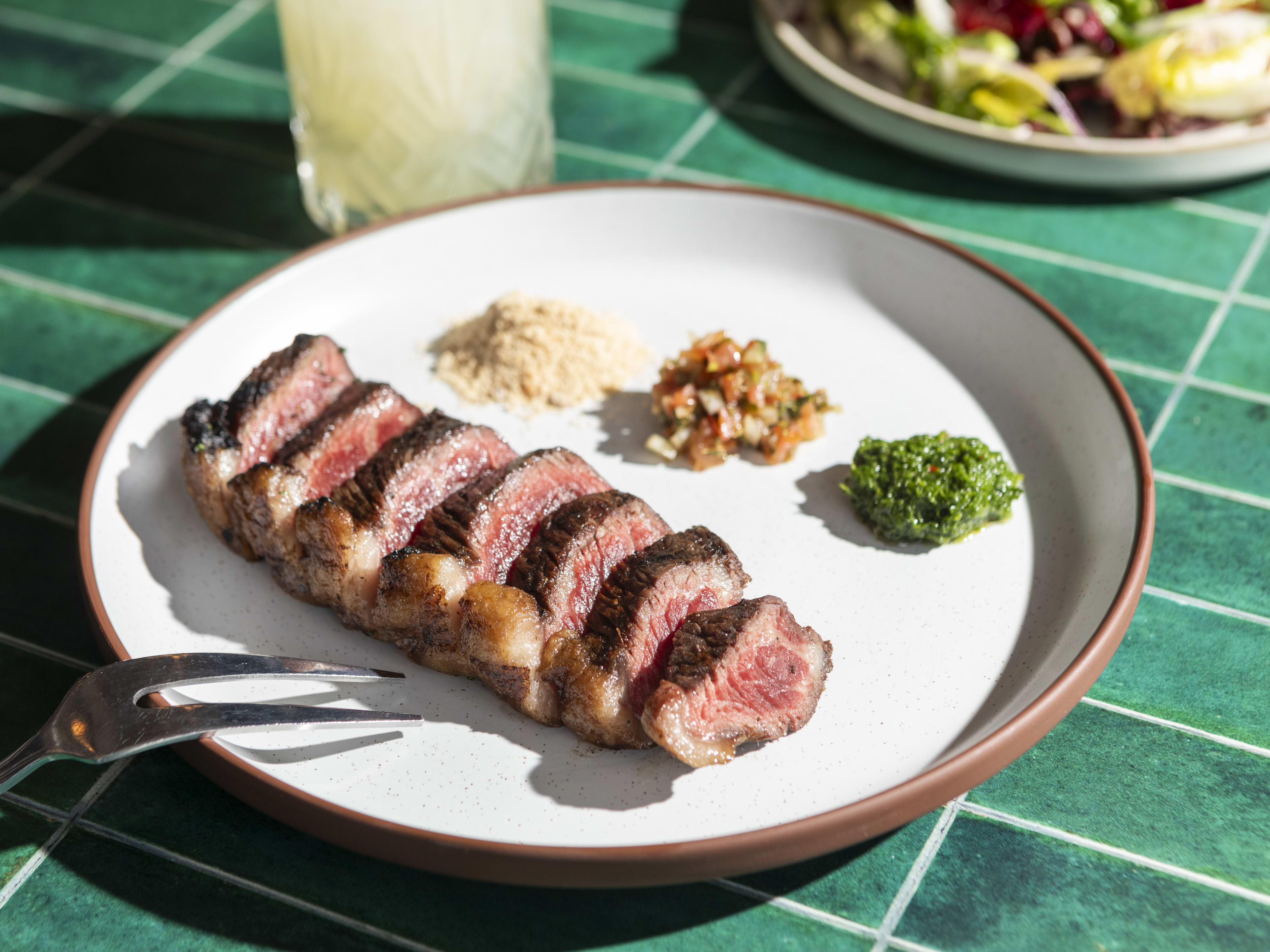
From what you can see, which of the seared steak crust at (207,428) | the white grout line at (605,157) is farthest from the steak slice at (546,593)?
the white grout line at (605,157)

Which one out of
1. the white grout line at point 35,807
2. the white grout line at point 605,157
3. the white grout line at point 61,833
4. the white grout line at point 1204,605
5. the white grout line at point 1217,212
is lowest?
the white grout line at point 1204,605

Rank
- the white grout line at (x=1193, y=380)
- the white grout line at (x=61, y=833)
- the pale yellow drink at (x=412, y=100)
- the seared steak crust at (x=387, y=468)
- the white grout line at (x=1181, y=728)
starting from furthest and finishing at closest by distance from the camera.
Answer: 1. the pale yellow drink at (x=412, y=100)
2. the white grout line at (x=1193, y=380)
3. the seared steak crust at (x=387, y=468)
4. the white grout line at (x=1181, y=728)
5. the white grout line at (x=61, y=833)

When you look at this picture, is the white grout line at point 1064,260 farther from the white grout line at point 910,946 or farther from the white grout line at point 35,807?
the white grout line at point 35,807

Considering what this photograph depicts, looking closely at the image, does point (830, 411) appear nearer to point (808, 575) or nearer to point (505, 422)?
point (808, 575)

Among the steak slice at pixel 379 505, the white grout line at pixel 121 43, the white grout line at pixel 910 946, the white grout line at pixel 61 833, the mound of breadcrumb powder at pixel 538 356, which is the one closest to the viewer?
Result: the white grout line at pixel 910 946

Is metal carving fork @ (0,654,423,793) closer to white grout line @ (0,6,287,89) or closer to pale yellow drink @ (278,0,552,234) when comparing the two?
pale yellow drink @ (278,0,552,234)

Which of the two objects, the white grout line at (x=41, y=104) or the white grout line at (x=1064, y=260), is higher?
the white grout line at (x=41, y=104)

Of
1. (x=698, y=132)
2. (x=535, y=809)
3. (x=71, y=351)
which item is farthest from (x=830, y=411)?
(x=71, y=351)
